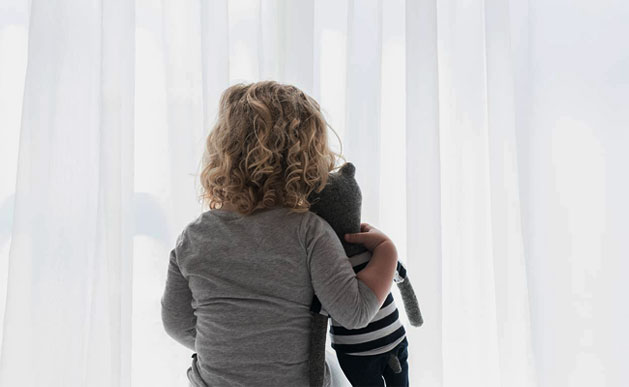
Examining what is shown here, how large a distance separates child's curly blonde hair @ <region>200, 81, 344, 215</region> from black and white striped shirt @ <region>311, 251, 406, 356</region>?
0.45 ft

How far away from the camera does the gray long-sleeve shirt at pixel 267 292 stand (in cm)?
83

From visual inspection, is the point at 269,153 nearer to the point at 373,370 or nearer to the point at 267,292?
the point at 267,292

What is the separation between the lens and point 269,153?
2.75 ft

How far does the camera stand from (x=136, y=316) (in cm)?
109

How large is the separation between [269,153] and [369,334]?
328mm

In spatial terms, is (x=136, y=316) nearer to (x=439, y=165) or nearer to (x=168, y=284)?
(x=168, y=284)

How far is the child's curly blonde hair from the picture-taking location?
2.79 ft

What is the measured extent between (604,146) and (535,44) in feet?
0.95

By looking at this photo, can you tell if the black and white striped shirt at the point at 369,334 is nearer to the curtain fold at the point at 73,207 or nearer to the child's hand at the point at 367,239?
the child's hand at the point at 367,239

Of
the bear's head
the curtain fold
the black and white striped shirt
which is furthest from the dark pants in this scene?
the curtain fold

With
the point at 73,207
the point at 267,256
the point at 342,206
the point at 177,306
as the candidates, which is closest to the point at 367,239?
the point at 342,206

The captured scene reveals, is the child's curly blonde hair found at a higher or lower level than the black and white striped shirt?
higher

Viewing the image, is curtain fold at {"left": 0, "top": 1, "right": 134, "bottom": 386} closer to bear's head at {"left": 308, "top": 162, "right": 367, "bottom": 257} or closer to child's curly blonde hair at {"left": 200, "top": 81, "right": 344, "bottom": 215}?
child's curly blonde hair at {"left": 200, "top": 81, "right": 344, "bottom": 215}

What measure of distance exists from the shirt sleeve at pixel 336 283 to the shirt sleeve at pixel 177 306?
0.23 m
